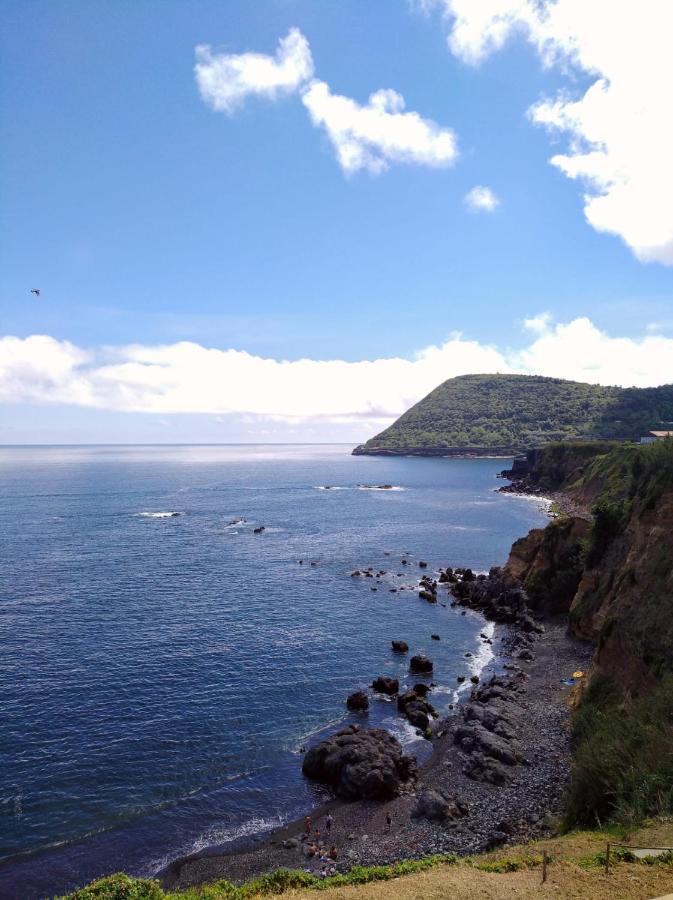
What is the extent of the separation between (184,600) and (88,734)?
30.5 m

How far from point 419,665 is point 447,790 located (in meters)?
18.2

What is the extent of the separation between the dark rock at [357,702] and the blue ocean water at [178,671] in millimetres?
1161

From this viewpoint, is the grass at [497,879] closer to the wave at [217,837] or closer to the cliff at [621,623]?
the cliff at [621,623]

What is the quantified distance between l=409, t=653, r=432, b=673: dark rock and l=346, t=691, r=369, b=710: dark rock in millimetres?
8811

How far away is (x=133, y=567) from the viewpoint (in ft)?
277

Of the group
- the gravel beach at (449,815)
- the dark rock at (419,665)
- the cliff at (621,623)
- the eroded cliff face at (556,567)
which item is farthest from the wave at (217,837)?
the eroded cliff face at (556,567)

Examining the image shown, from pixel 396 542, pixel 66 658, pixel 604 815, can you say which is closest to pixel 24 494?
pixel 396 542

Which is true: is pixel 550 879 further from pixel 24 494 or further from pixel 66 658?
pixel 24 494

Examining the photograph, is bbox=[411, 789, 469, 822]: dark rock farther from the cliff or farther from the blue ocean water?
the cliff

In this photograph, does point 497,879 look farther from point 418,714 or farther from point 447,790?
point 418,714

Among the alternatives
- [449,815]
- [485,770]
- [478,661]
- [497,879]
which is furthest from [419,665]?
[497,879]

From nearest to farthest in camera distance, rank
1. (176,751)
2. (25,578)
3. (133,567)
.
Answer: (176,751)
(25,578)
(133,567)

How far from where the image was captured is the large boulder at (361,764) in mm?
33344

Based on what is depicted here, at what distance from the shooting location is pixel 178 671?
159 feet
